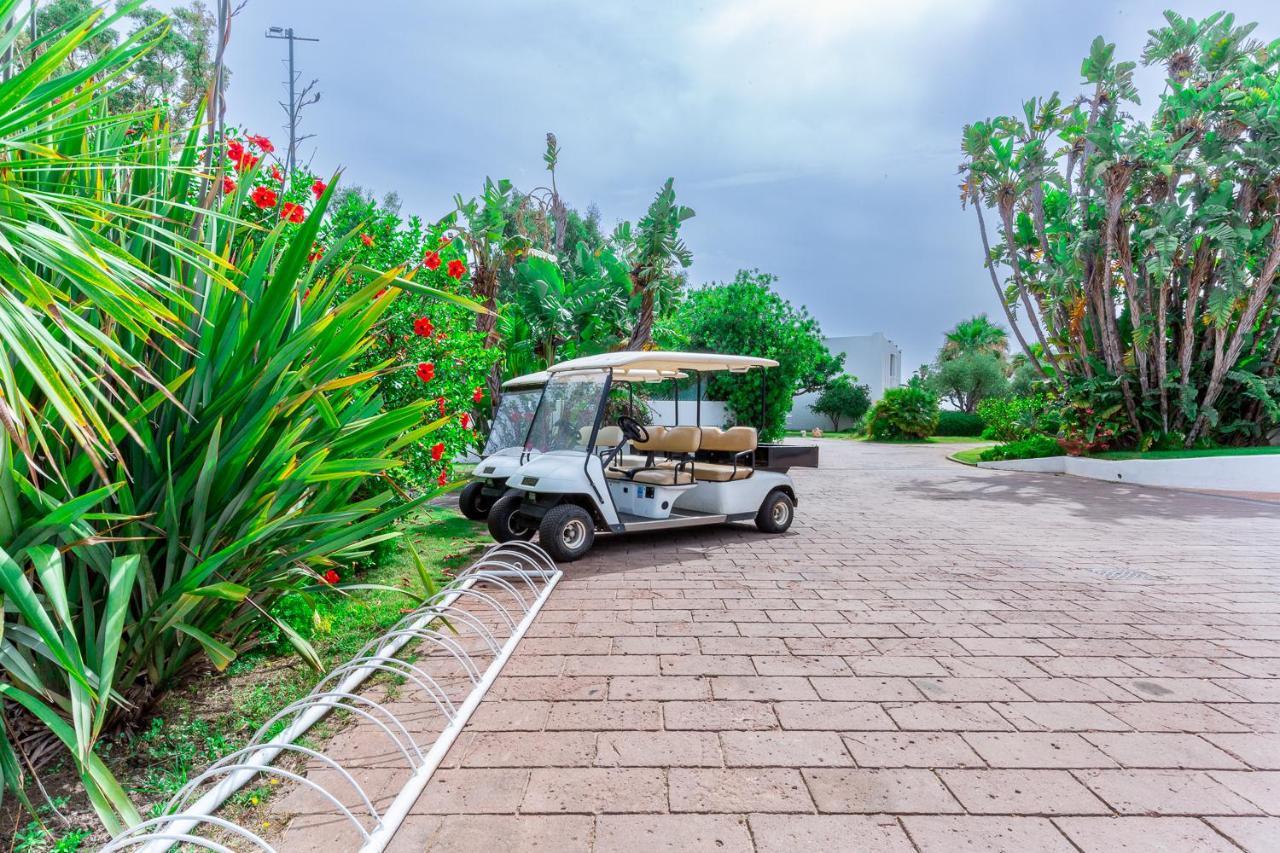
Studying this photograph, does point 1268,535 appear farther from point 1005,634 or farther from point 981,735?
point 981,735

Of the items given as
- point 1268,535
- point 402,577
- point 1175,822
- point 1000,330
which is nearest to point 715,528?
point 402,577

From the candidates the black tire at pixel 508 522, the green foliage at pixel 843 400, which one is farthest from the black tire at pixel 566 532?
the green foliage at pixel 843 400

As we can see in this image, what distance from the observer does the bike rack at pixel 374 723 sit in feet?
6.73

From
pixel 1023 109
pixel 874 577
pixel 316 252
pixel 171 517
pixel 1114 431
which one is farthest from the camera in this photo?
pixel 1023 109

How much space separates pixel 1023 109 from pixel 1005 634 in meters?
18.1

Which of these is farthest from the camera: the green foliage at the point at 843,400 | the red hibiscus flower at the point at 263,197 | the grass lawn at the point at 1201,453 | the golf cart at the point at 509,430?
the green foliage at the point at 843,400

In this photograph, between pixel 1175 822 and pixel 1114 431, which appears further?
pixel 1114 431

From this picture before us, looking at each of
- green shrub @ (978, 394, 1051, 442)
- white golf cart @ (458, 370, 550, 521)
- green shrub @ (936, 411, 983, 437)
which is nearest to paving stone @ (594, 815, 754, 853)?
white golf cart @ (458, 370, 550, 521)

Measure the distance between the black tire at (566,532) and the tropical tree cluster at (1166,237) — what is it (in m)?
13.4

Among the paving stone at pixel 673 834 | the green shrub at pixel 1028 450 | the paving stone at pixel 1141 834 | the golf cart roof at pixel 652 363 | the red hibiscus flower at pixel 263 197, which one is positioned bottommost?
the paving stone at pixel 673 834

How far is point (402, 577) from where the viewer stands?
→ 575 cm

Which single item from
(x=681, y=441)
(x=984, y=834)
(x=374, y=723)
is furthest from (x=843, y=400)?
(x=374, y=723)

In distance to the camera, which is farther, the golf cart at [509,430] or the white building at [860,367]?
the white building at [860,367]

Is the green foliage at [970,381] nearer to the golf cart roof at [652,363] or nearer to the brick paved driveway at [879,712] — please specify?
the golf cart roof at [652,363]
